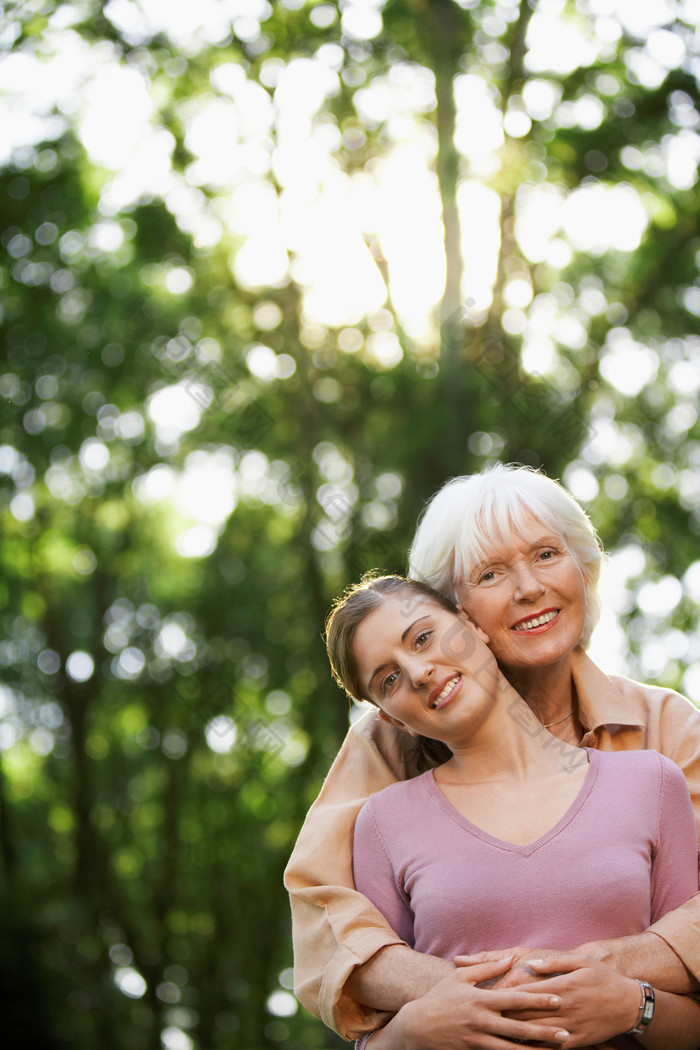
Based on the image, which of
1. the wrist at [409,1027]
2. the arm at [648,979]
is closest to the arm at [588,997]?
the arm at [648,979]

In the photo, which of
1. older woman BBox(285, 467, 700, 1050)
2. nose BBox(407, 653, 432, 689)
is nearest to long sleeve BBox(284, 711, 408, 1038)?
older woman BBox(285, 467, 700, 1050)

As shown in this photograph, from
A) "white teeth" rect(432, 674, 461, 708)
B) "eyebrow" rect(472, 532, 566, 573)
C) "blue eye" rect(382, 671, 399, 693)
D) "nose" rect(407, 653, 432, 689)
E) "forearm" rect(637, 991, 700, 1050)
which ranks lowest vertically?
"forearm" rect(637, 991, 700, 1050)

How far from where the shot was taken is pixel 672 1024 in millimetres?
2555

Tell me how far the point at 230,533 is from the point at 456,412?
545 centimetres

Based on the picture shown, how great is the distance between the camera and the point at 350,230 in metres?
10.5

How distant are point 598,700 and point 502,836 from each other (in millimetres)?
619

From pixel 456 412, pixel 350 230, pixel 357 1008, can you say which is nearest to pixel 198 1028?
pixel 456 412

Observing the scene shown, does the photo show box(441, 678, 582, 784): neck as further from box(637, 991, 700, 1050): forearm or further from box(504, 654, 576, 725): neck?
box(637, 991, 700, 1050): forearm

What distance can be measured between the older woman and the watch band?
3cm

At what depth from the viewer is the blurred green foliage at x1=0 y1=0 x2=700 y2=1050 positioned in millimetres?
10602

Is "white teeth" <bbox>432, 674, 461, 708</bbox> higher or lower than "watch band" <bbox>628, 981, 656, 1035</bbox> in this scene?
higher

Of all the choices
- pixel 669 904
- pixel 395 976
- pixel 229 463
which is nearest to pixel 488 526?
pixel 669 904

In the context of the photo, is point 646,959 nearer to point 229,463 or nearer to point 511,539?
point 511,539

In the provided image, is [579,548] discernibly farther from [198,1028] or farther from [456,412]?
[198,1028]
